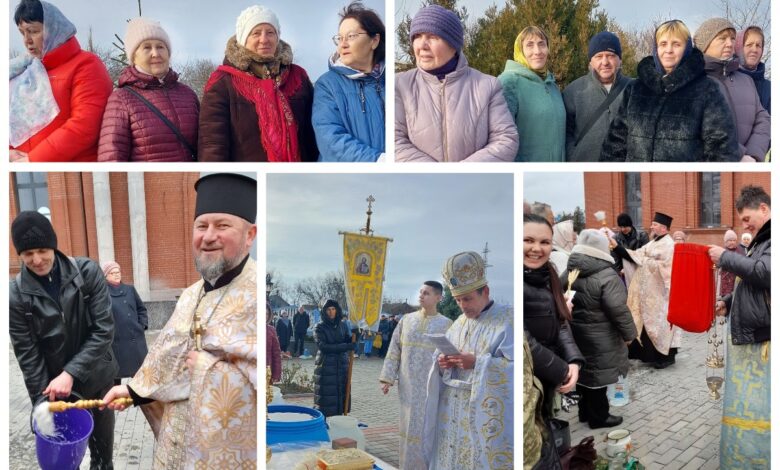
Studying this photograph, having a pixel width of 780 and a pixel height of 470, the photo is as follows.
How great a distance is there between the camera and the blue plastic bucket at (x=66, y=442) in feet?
11.6

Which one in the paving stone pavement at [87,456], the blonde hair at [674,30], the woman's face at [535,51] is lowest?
the paving stone pavement at [87,456]

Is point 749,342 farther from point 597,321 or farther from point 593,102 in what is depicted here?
point 593,102

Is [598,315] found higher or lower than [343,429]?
higher

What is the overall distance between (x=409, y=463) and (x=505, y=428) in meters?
0.50

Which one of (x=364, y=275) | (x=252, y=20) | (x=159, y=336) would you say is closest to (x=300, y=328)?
(x=364, y=275)

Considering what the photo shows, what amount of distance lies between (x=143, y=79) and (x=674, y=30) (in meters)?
2.61

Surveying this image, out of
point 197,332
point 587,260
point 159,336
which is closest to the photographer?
point 197,332

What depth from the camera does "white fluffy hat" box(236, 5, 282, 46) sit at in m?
3.60

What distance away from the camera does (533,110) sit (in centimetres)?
377

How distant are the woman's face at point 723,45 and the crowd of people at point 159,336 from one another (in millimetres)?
2392

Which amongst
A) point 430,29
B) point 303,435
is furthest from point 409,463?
point 430,29

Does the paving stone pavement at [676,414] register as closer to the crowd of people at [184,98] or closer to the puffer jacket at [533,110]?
the puffer jacket at [533,110]

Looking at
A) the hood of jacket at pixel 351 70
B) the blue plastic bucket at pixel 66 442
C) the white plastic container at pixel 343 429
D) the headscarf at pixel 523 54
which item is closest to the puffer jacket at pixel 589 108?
the headscarf at pixel 523 54

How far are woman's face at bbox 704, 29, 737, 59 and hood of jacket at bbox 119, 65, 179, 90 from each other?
2.67 metres
